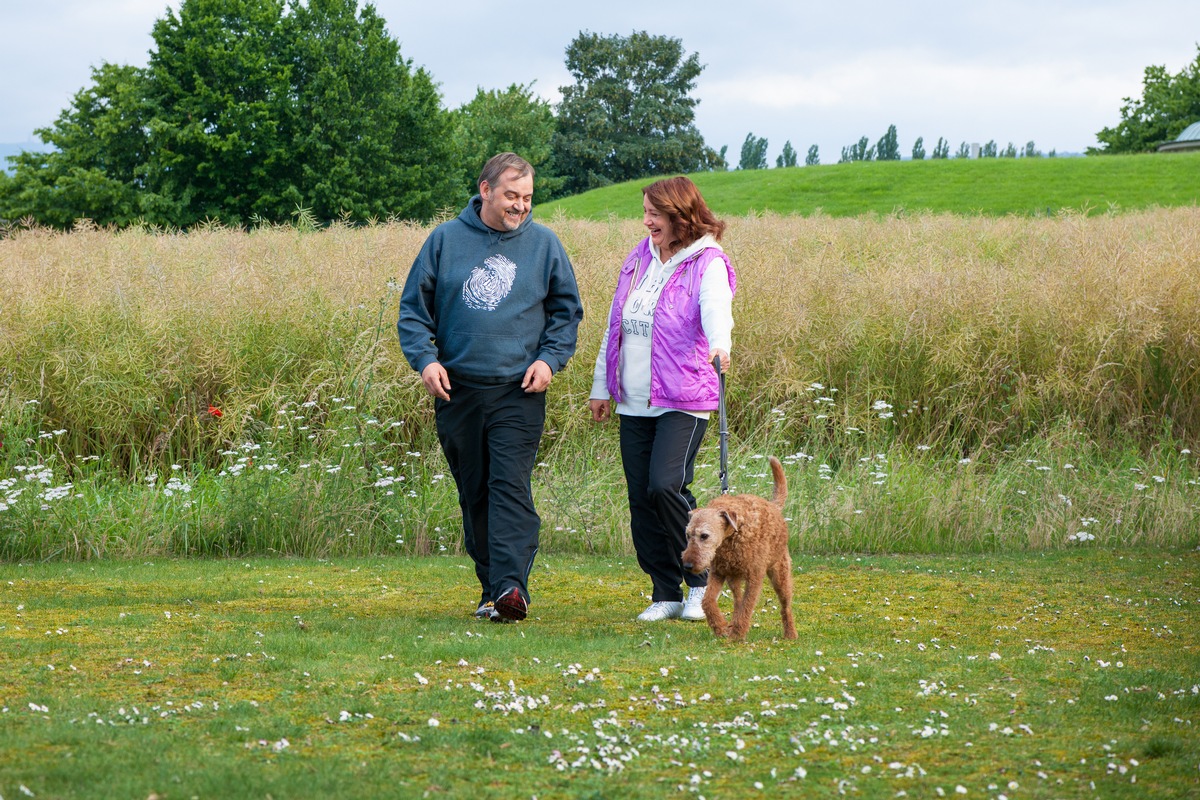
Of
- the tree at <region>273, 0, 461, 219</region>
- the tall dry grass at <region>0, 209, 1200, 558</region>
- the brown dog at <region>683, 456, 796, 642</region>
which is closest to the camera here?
the brown dog at <region>683, 456, 796, 642</region>

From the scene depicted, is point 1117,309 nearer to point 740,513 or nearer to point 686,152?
point 740,513

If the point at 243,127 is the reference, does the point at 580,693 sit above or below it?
below

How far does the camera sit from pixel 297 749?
3600mm

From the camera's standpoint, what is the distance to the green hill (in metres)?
31.9

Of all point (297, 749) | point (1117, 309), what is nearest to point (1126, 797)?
point (297, 749)

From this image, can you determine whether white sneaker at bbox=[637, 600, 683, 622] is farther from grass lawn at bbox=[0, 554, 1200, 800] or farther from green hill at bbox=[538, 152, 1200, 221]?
green hill at bbox=[538, 152, 1200, 221]

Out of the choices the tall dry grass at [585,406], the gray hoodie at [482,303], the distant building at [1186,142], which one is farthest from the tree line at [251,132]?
the distant building at [1186,142]

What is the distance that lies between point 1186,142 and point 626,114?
2790 cm

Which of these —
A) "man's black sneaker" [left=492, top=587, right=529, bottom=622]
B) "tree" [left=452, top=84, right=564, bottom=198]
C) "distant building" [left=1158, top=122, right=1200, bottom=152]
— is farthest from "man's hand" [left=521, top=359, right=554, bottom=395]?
"distant building" [left=1158, top=122, right=1200, bottom=152]

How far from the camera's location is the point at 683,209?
18.6 ft

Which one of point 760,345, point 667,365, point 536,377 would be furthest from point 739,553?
point 760,345

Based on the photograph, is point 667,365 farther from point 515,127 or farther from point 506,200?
point 515,127

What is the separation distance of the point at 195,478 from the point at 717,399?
4.55 meters

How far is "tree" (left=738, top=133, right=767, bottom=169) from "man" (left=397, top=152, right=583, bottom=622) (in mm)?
74061
